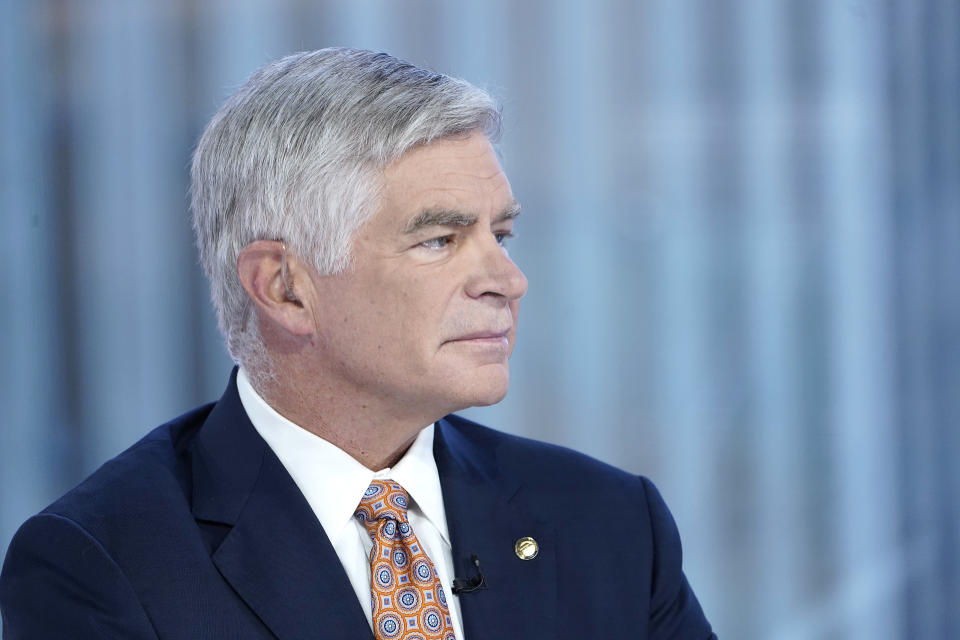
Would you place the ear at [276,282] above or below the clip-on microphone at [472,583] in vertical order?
above

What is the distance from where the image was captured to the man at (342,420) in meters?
1.39

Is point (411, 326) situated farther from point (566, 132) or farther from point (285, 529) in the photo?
point (566, 132)

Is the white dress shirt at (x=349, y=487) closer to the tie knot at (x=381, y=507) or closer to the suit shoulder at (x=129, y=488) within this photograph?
the tie knot at (x=381, y=507)

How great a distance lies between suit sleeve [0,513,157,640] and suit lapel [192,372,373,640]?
0.44ft

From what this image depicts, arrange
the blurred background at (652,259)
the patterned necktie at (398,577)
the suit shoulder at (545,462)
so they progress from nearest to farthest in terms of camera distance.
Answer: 1. the patterned necktie at (398,577)
2. the suit shoulder at (545,462)
3. the blurred background at (652,259)

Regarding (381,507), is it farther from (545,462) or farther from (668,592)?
(668,592)

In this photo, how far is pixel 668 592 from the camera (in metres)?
1.65

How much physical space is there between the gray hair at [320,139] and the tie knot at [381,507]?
1.06 feet

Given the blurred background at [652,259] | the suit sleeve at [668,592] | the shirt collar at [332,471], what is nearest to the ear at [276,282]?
the shirt collar at [332,471]

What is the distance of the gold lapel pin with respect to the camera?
5.19 ft

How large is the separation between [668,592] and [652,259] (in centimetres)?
114

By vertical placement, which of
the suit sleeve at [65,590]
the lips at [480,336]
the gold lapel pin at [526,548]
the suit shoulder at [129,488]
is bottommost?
the gold lapel pin at [526,548]

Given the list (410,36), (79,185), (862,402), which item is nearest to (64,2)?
(79,185)

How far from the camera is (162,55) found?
264 cm
